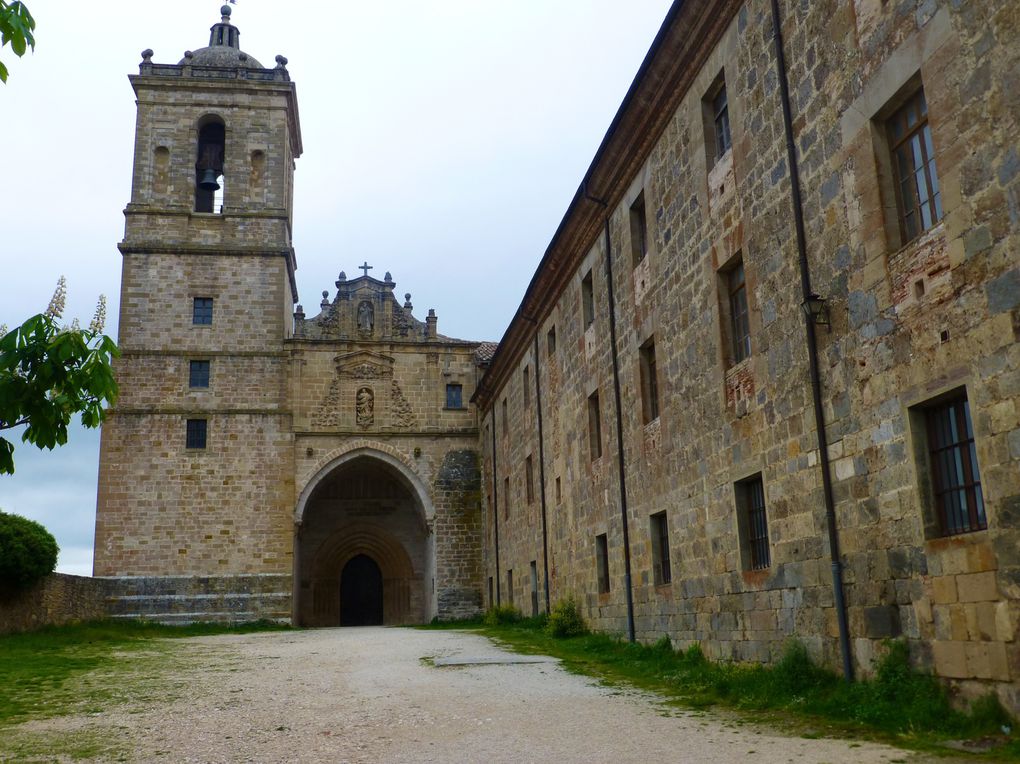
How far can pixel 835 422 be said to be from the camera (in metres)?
8.12

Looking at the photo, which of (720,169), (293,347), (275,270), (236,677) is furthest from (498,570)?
(720,169)

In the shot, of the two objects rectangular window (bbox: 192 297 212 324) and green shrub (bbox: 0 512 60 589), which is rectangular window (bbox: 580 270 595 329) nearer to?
green shrub (bbox: 0 512 60 589)

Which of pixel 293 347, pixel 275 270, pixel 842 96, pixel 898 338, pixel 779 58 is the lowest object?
pixel 898 338

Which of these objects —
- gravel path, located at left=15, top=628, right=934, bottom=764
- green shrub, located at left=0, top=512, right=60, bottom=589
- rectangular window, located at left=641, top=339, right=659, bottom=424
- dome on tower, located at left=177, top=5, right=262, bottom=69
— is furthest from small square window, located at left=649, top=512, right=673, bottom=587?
dome on tower, located at left=177, top=5, right=262, bottom=69

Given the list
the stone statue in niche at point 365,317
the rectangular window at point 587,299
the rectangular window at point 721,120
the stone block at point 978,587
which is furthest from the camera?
the stone statue in niche at point 365,317

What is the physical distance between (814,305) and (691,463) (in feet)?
12.0

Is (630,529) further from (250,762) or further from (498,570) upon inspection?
(498,570)

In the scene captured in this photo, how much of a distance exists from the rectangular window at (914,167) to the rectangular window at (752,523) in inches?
133

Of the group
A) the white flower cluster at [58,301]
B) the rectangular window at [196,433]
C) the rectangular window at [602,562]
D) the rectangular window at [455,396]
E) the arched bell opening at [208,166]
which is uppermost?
the arched bell opening at [208,166]

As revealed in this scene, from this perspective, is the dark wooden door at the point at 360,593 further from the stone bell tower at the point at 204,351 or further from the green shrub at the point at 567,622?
the green shrub at the point at 567,622

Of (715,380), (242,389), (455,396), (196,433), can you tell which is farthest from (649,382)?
(196,433)

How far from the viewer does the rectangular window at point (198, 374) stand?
27.9 meters

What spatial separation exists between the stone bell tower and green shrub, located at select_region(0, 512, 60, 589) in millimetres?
7530

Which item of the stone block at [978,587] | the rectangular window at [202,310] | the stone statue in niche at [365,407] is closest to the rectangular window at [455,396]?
the stone statue in niche at [365,407]
